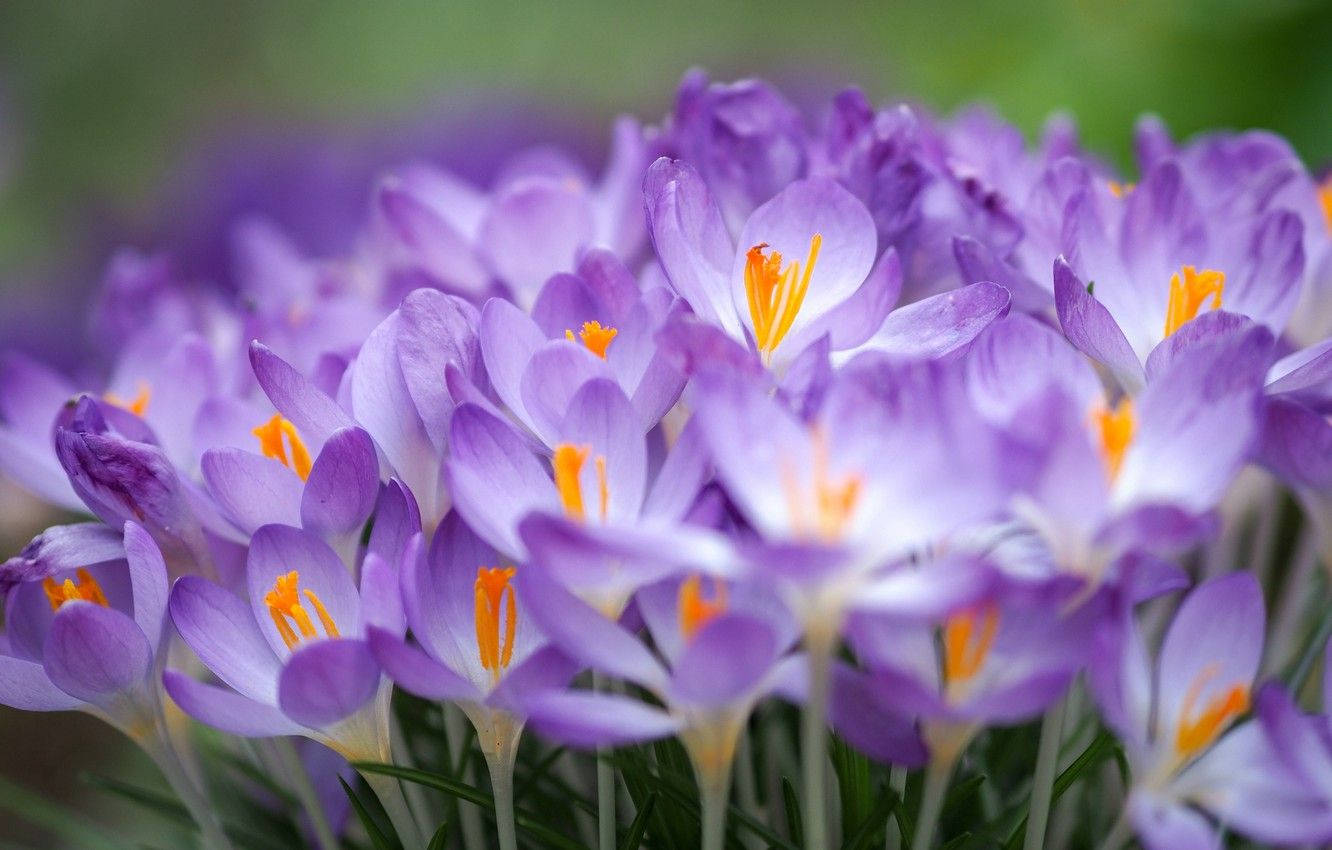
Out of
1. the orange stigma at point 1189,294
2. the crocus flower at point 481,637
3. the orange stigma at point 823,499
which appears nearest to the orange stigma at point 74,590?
the crocus flower at point 481,637

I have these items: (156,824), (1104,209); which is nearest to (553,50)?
(156,824)

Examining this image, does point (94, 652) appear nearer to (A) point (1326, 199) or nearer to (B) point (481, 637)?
(B) point (481, 637)

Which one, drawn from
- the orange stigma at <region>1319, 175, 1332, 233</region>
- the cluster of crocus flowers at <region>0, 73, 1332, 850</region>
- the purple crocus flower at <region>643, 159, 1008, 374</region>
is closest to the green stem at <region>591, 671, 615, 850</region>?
the cluster of crocus flowers at <region>0, 73, 1332, 850</region>

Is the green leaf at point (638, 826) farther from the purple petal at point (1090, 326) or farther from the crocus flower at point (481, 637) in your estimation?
the purple petal at point (1090, 326)

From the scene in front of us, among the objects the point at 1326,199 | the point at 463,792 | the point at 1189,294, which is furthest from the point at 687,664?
the point at 1326,199

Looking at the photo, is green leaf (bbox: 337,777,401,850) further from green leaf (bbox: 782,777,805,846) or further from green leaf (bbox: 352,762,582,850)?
green leaf (bbox: 782,777,805,846)

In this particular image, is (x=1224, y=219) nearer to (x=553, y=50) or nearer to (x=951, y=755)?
(x=951, y=755)
